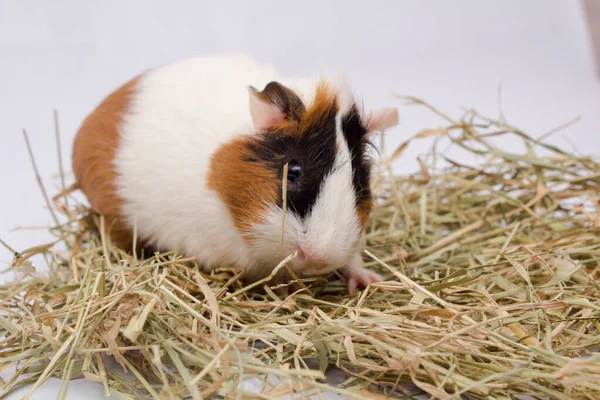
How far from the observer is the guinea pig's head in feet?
5.43

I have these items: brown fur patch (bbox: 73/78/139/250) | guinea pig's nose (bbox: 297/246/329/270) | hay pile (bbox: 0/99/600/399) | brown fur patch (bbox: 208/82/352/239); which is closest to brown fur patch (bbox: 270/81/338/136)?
brown fur patch (bbox: 208/82/352/239)

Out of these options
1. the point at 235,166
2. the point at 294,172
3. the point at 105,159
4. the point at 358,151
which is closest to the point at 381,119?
the point at 358,151

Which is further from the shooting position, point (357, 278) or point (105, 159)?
point (105, 159)

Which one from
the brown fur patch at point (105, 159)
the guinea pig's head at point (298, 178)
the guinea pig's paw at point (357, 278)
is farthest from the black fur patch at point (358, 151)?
the brown fur patch at point (105, 159)

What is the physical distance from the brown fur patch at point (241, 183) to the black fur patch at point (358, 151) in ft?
0.88

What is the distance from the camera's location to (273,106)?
1.73 metres

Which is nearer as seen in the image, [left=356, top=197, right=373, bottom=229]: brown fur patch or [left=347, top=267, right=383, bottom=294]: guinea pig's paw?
[left=356, top=197, right=373, bottom=229]: brown fur patch

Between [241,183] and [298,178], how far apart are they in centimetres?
18

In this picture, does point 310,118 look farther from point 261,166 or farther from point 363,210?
point 363,210

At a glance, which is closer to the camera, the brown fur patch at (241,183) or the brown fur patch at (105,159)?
the brown fur patch at (241,183)

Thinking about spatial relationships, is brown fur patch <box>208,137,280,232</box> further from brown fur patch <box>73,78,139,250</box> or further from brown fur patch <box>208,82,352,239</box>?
brown fur patch <box>73,78,139,250</box>

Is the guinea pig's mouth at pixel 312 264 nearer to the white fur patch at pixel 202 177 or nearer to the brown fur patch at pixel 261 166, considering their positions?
the white fur patch at pixel 202 177

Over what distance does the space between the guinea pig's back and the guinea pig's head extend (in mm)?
97

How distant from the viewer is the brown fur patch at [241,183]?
5.63 ft
